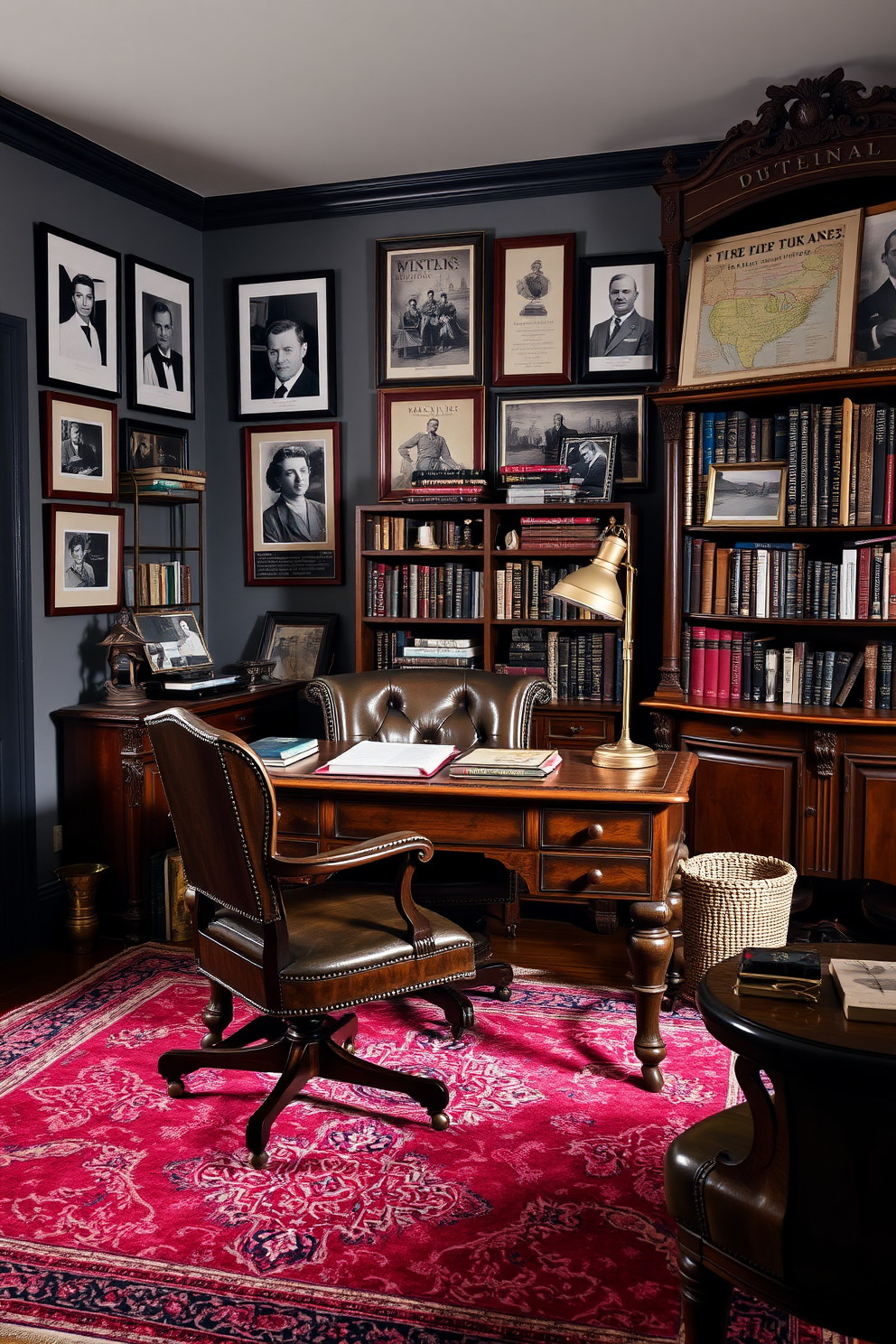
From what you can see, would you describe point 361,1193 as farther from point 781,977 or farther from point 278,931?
point 781,977

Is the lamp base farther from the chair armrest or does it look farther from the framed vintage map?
the framed vintage map

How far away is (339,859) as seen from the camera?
2.41m

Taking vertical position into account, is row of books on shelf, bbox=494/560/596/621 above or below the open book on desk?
above

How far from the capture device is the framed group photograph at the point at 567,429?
15.3 ft

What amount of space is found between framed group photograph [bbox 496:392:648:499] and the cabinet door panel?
1.25 m

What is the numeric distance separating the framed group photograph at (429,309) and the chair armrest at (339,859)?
2.90 m

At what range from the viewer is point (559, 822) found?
2.92m

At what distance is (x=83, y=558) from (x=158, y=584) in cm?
46

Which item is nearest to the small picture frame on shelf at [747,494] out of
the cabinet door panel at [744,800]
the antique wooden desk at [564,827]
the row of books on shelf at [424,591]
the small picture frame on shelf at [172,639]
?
the cabinet door panel at [744,800]

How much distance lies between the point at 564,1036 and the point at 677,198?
315cm

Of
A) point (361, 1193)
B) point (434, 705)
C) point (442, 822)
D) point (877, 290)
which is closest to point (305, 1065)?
point (361, 1193)

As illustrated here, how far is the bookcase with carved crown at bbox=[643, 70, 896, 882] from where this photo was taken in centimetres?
384

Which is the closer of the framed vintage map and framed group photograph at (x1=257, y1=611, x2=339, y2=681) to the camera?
the framed vintage map

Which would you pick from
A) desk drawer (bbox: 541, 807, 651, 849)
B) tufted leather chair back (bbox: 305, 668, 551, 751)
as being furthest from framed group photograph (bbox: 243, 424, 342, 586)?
desk drawer (bbox: 541, 807, 651, 849)
